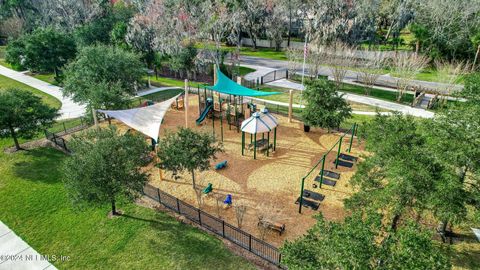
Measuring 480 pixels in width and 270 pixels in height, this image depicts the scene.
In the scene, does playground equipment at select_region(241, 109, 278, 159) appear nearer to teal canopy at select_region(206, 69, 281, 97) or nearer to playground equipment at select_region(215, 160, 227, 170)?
playground equipment at select_region(215, 160, 227, 170)

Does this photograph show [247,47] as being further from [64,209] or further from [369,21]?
[64,209]

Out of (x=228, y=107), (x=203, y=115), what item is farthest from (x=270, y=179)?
(x=203, y=115)

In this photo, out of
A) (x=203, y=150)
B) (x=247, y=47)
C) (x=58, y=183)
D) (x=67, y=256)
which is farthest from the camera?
(x=247, y=47)

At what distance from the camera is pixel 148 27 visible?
127ft

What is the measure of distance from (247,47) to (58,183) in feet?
184

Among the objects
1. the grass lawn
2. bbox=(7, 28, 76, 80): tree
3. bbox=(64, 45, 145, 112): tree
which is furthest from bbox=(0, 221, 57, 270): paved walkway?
bbox=(7, 28, 76, 80): tree

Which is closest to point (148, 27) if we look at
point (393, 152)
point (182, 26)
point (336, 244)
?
point (182, 26)

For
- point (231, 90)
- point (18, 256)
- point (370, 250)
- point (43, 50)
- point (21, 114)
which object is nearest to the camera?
point (370, 250)

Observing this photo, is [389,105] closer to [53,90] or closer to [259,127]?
[259,127]

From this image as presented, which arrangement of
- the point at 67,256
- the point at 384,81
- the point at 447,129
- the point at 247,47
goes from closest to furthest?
1. the point at 447,129
2. the point at 67,256
3. the point at 384,81
4. the point at 247,47

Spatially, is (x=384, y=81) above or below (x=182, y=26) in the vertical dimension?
below

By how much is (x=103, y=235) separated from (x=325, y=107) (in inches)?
605

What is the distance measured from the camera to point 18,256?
12.5 meters

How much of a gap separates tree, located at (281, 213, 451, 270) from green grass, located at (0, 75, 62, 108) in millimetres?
30417
